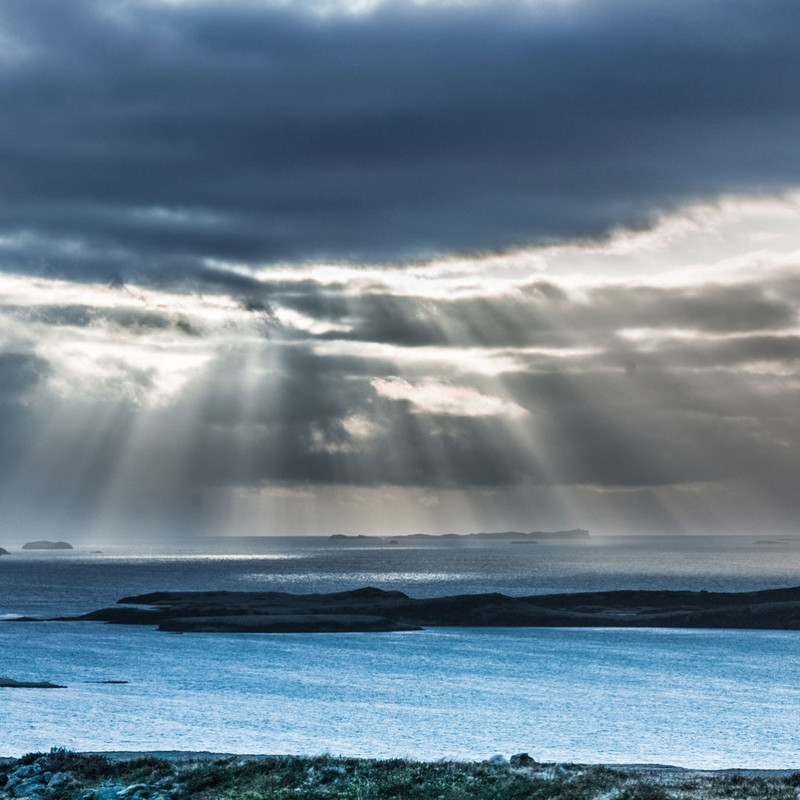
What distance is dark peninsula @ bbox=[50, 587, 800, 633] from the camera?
109m

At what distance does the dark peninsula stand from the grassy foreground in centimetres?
7498

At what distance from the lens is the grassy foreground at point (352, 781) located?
2875cm

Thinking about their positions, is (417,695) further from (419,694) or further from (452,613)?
(452,613)

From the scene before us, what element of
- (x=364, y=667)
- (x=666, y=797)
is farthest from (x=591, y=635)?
(x=666, y=797)

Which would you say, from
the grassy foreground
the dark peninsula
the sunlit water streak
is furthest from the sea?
the grassy foreground

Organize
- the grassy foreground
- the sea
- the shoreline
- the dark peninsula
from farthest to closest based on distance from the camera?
the dark peninsula, the sea, the shoreline, the grassy foreground

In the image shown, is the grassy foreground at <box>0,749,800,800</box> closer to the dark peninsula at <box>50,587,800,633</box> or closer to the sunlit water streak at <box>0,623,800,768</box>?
the sunlit water streak at <box>0,623,800,768</box>

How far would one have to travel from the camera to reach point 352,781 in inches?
1177

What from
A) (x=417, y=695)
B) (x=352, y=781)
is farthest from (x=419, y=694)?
(x=352, y=781)

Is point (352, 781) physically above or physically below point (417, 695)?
above

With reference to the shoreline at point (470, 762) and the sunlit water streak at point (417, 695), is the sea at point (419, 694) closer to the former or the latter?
the sunlit water streak at point (417, 695)

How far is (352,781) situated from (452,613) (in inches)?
3485

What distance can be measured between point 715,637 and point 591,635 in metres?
11.1

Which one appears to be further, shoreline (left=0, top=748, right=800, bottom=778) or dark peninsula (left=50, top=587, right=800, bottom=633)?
dark peninsula (left=50, top=587, right=800, bottom=633)
